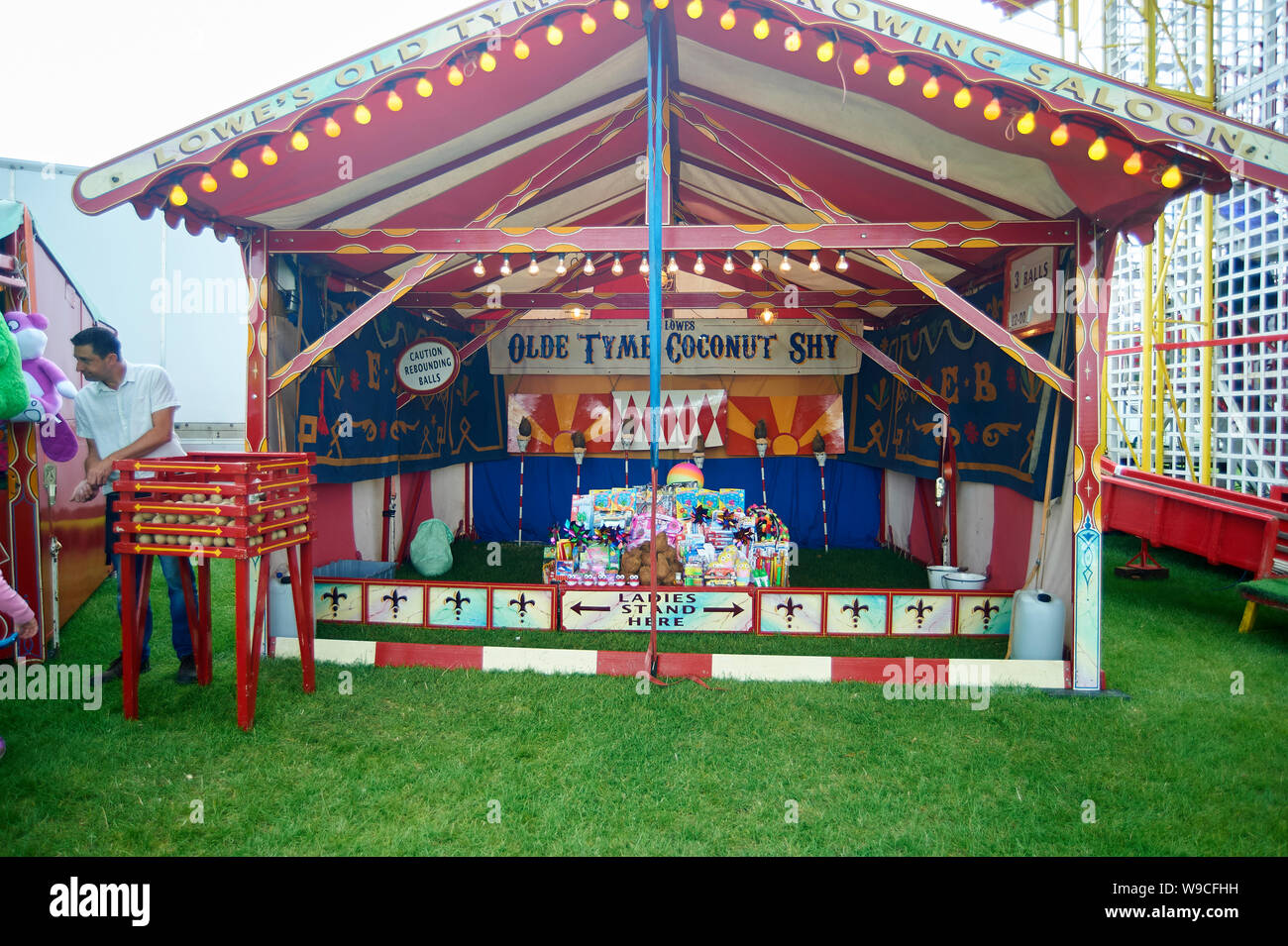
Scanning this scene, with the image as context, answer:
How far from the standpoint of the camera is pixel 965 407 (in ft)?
21.3

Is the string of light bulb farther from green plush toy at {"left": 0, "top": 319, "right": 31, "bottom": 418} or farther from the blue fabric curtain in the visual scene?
the blue fabric curtain

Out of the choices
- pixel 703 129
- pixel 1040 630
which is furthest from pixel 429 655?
pixel 703 129

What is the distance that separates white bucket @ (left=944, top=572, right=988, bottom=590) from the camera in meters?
5.71

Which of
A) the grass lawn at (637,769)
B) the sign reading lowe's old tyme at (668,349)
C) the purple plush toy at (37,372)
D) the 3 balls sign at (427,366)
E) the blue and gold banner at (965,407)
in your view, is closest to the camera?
the grass lawn at (637,769)

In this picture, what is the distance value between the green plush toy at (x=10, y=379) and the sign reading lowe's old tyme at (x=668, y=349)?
20.6 feet

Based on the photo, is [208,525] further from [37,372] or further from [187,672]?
[37,372]

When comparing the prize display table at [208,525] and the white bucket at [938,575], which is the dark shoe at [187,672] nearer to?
the prize display table at [208,525]

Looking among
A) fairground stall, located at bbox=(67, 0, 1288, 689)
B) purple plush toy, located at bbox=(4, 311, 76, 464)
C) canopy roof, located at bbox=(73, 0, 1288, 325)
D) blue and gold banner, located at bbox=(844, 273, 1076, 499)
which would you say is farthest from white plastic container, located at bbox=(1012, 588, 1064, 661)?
purple plush toy, located at bbox=(4, 311, 76, 464)

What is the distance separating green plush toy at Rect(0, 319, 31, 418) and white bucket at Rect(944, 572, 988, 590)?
6.00 metres

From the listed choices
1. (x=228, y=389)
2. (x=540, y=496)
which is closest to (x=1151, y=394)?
(x=540, y=496)

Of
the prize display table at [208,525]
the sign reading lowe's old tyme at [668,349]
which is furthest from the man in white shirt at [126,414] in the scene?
the sign reading lowe's old tyme at [668,349]

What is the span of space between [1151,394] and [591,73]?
8.64m

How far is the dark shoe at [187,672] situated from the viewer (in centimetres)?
411
